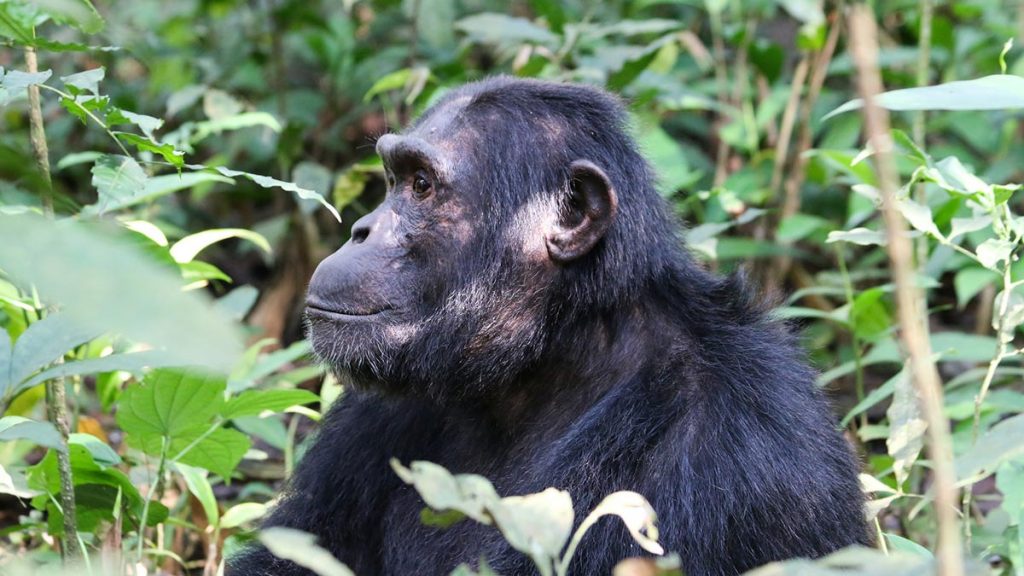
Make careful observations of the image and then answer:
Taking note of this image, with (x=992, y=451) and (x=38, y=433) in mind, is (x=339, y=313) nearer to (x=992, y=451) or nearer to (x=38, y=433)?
(x=38, y=433)

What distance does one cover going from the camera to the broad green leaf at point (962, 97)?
2.89m

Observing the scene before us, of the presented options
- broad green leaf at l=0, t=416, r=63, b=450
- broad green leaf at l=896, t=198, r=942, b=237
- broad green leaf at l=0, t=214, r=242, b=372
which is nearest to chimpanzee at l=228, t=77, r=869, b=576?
broad green leaf at l=896, t=198, r=942, b=237

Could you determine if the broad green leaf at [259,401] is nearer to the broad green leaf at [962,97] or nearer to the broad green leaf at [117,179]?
the broad green leaf at [117,179]

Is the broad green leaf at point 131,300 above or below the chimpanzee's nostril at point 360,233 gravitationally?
above

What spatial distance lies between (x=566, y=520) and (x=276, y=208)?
7.16m

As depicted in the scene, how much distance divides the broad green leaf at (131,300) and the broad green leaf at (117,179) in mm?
2361

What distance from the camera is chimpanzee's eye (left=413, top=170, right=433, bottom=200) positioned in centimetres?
414

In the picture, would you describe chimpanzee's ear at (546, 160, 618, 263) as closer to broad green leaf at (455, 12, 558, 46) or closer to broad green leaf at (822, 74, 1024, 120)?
broad green leaf at (822, 74, 1024, 120)

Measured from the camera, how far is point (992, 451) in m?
2.12

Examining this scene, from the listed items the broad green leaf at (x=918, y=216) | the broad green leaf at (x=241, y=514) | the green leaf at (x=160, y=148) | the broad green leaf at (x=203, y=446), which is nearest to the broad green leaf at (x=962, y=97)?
the broad green leaf at (x=918, y=216)

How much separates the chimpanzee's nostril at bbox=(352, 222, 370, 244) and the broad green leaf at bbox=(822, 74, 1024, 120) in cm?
172

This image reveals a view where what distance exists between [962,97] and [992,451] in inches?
43.0

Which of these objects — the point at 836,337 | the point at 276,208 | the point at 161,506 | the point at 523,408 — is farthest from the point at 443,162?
the point at 276,208

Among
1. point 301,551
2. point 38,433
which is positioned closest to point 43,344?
point 38,433
